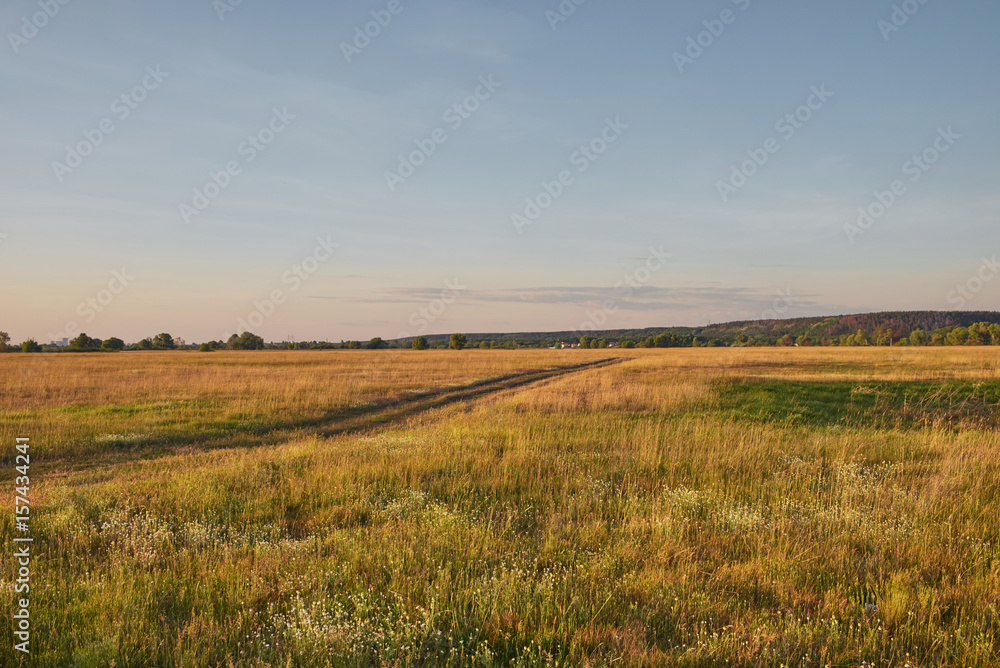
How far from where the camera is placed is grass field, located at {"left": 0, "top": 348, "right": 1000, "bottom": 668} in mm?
3939

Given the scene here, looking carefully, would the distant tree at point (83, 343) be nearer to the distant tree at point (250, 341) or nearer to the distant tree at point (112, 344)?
the distant tree at point (112, 344)

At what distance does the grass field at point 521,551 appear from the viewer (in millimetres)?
3939

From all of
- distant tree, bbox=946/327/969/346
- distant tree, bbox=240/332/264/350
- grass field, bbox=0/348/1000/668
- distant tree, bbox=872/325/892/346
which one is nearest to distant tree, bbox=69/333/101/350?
distant tree, bbox=240/332/264/350

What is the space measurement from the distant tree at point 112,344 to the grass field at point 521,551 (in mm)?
133078

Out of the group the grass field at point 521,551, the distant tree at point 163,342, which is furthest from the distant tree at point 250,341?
the grass field at point 521,551

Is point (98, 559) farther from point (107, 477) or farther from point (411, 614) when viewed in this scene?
point (107, 477)

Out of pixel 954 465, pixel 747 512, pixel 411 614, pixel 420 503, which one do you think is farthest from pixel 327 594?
pixel 954 465

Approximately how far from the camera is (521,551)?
5.58 meters

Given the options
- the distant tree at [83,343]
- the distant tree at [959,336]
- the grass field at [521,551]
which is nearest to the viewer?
the grass field at [521,551]

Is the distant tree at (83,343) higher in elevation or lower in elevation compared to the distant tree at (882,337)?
higher

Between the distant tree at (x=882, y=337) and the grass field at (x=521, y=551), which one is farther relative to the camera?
the distant tree at (x=882, y=337)

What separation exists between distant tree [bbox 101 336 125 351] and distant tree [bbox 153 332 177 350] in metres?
8.17

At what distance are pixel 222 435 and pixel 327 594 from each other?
13.3 meters

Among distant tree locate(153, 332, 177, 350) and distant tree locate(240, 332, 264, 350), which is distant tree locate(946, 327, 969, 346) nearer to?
distant tree locate(240, 332, 264, 350)
